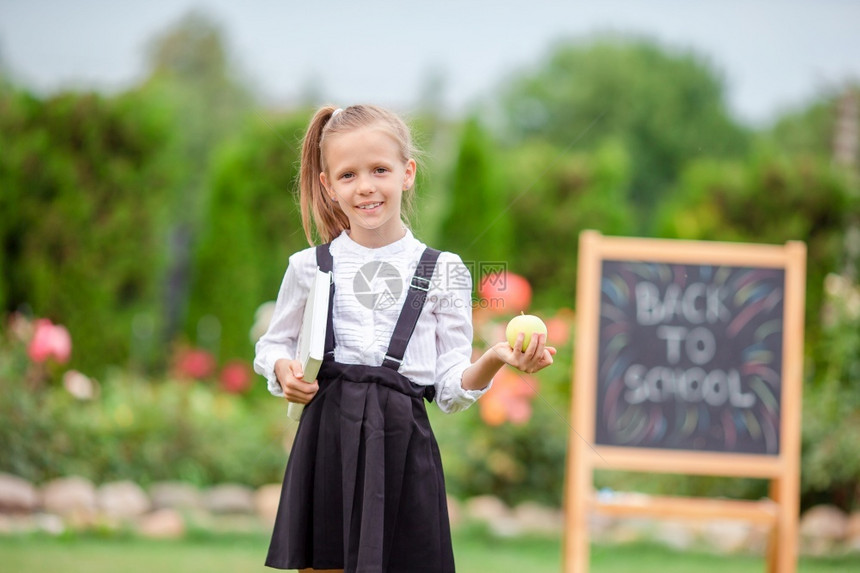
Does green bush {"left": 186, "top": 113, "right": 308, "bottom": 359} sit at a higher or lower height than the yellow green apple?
higher

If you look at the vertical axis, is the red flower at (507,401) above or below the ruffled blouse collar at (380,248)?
below

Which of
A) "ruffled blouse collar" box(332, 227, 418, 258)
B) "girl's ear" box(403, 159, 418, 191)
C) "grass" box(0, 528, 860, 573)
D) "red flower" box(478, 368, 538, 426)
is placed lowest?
"grass" box(0, 528, 860, 573)

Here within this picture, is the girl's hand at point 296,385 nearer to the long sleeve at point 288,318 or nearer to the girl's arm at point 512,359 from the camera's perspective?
the long sleeve at point 288,318

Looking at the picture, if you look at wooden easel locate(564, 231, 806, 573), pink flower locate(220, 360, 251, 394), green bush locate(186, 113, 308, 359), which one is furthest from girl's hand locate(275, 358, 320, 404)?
green bush locate(186, 113, 308, 359)

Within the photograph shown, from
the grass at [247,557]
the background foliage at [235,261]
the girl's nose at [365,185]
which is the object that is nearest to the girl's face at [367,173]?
the girl's nose at [365,185]

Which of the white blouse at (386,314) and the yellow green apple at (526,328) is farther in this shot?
the white blouse at (386,314)

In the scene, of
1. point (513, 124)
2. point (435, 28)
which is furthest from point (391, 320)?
point (513, 124)

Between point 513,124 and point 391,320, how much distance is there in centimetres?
2051

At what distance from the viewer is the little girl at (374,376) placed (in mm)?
1718

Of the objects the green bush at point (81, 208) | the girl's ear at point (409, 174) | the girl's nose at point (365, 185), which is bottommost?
the girl's nose at point (365, 185)

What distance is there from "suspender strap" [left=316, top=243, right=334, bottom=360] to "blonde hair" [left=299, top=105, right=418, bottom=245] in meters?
0.09

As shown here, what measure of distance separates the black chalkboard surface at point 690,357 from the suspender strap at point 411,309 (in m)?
2.20

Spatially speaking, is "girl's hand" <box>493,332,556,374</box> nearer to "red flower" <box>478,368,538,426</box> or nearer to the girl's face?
the girl's face

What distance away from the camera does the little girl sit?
5.64ft
